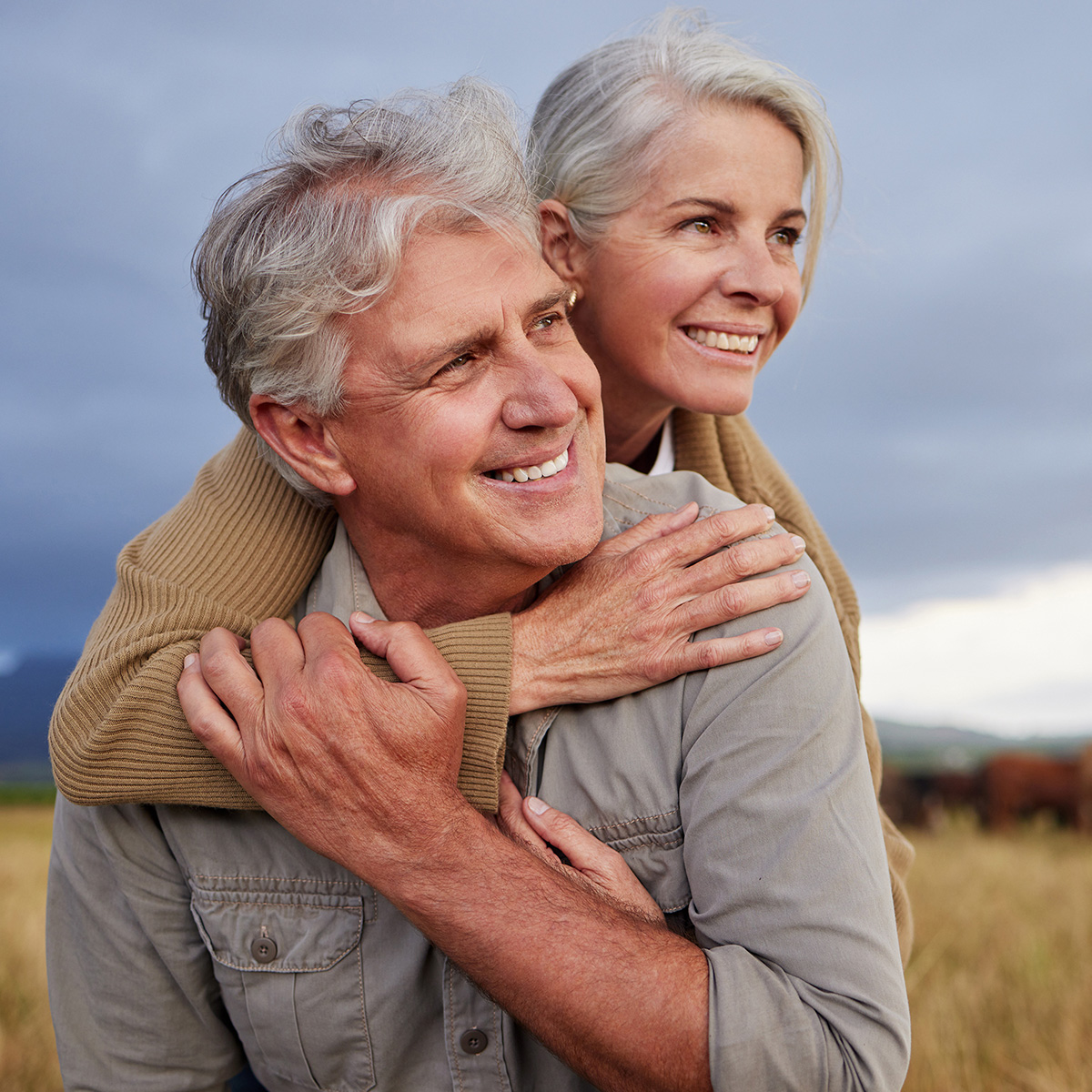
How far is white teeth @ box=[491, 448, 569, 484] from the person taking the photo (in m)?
2.04

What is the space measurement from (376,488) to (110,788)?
75 centimetres

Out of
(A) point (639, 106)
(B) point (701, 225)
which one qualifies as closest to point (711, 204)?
(B) point (701, 225)

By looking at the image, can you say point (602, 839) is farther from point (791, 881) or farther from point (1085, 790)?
point (1085, 790)

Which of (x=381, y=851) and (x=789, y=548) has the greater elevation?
(x=789, y=548)

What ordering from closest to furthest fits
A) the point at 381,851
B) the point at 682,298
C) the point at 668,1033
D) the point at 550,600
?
1. the point at 668,1033
2. the point at 381,851
3. the point at 550,600
4. the point at 682,298

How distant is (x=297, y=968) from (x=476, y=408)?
1.17 m

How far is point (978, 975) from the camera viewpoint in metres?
4.74

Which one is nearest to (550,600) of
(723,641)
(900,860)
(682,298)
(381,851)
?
(723,641)

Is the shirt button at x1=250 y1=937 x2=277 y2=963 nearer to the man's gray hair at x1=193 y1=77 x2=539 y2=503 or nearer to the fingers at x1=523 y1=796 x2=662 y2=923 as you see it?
the fingers at x1=523 y1=796 x2=662 y2=923

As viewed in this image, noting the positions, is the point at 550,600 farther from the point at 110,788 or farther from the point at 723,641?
the point at 110,788

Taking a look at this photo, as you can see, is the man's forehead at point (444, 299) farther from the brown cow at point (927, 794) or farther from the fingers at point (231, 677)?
the brown cow at point (927, 794)

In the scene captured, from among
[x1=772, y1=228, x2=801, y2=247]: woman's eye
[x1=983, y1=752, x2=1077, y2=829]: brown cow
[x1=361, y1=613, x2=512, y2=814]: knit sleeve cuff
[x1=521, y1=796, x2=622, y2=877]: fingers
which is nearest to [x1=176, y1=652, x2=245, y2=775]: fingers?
[x1=361, y1=613, x2=512, y2=814]: knit sleeve cuff

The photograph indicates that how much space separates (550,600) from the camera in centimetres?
208

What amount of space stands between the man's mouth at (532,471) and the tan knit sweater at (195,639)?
273 millimetres
